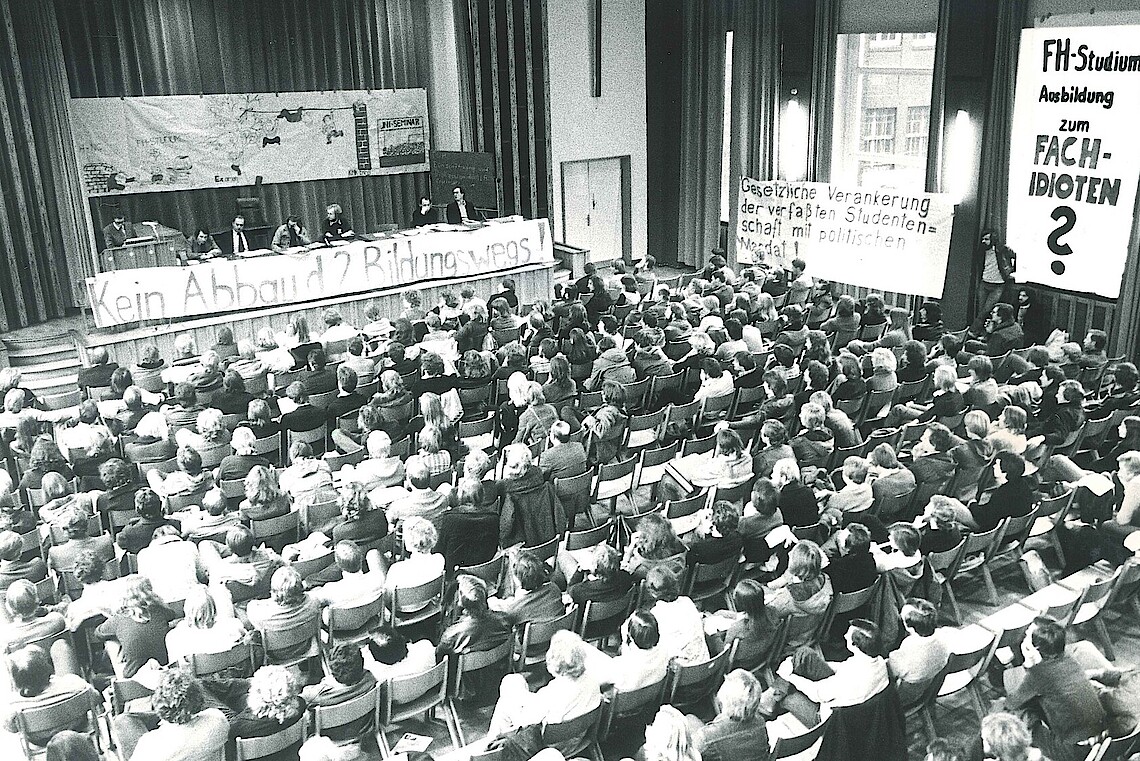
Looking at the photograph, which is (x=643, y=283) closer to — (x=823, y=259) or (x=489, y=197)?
(x=823, y=259)

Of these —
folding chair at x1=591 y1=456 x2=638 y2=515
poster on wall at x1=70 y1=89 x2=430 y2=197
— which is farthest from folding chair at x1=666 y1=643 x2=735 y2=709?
poster on wall at x1=70 y1=89 x2=430 y2=197

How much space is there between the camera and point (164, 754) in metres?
3.97

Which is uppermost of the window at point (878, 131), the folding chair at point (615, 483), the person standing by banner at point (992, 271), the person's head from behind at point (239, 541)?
the window at point (878, 131)

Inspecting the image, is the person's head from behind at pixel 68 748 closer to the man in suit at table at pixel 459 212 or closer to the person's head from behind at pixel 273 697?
the person's head from behind at pixel 273 697

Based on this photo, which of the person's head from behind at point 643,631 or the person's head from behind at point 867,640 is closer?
the person's head from behind at point 867,640

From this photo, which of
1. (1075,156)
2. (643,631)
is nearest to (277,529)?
(643,631)

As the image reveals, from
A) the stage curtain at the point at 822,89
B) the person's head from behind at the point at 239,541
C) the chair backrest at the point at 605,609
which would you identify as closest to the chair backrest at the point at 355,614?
the person's head from behind at the point at 239,541

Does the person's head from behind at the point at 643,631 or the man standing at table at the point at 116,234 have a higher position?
the man standing at table at the point at 116,234

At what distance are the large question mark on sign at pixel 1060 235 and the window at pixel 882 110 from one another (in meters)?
1.87

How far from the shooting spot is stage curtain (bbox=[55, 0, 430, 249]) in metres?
13.2

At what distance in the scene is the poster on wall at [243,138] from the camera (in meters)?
13.4

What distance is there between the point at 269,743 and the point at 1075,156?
32.5 feet

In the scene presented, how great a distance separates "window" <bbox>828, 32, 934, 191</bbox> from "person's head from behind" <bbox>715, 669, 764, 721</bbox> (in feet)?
31.1

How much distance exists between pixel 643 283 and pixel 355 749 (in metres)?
8.51
